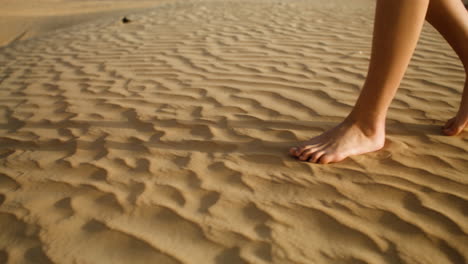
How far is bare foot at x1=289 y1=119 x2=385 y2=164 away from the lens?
1798 millimetres

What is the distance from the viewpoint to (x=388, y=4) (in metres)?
1.53

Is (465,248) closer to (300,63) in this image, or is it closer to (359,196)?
(359,196)

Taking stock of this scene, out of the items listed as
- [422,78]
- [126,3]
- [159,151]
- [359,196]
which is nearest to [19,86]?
[159,151]

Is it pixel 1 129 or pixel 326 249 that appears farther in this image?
pixel 1 129

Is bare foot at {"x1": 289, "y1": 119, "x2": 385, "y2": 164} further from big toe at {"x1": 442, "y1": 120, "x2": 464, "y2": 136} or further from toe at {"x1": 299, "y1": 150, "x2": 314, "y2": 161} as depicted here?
big toe at {"x1": 442, "y1": 120, "x2": 464, "y2": 136}

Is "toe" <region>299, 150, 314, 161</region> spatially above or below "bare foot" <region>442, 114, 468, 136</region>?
below

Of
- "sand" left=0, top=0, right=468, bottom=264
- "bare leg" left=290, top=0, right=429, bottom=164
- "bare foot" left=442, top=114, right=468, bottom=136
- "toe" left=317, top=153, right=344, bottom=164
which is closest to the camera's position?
"sand" left=0, top=0, right=468, bottom=264

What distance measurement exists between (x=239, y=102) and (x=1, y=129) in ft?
5.91

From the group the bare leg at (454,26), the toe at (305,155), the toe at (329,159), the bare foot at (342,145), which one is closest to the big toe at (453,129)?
the bare leg at (454,26)

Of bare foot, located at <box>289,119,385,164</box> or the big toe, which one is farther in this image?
the big toe

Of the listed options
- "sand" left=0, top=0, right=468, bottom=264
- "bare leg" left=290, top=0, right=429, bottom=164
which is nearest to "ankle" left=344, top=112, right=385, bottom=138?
"bare leg" left=290, top=0, right=429, bottom=164

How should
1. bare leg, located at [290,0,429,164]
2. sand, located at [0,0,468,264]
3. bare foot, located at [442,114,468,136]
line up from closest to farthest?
sand, located at [0,0,468,264], bare leg, located at [290,0,429,164], bare foot, located at [442,114,468,136]

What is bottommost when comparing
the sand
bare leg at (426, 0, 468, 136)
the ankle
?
the sand

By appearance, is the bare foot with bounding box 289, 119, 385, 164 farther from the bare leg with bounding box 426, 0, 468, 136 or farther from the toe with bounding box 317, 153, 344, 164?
the bare leg with bounding box 426, 0, 468, 136
